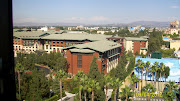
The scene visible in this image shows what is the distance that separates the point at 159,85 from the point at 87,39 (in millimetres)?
10253

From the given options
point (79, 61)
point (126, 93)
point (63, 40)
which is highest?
point (63, 40)

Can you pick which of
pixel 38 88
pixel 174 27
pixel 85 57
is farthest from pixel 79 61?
pixel 174 27

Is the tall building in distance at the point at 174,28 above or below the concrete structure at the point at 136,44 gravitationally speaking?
above

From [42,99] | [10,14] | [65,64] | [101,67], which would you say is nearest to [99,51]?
[101,67]

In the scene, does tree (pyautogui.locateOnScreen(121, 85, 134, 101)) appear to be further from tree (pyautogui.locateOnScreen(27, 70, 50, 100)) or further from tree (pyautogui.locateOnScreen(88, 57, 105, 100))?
tree (pyautogui.locateOnScreen(27, 70, 50, 100))

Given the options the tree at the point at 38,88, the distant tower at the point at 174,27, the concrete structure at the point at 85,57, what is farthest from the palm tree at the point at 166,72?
the distant tower at the point at 174,27

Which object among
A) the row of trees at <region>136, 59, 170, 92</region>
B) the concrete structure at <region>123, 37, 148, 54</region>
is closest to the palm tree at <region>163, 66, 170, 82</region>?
the row of trees at <region>136, 59, 170, 92</region>

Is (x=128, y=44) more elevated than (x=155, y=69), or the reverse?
(x=128, y=44)

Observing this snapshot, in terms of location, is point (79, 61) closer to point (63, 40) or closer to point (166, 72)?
point (166, 72)

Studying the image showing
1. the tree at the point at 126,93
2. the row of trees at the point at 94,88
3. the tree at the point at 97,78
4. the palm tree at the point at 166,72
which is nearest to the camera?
the row of trees at the point at 94,88

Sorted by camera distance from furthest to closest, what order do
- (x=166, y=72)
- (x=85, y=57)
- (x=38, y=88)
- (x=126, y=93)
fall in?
(x=85, y=57), (x=166, y=72), (x=38, y=88), (x=126, y=93)

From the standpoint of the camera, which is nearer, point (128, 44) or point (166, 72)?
point (166, 72)

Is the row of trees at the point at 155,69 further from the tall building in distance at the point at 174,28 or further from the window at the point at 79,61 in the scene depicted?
the tall building in distance at the point at 174,28

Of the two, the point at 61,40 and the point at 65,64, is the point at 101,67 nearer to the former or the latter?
the point at 65,64
